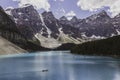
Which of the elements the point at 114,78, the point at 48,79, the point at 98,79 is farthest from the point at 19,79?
the point at 114,78

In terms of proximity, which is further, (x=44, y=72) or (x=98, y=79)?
(x=44, y=72)

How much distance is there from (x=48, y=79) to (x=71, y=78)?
369 inches

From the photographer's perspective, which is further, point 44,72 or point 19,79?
point 44,72

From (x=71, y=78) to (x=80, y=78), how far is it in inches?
134

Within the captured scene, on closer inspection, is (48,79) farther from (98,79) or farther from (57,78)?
(98,79)

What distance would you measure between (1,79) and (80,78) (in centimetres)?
2904

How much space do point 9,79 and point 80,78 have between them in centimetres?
2617

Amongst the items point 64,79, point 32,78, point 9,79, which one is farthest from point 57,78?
point 9,79

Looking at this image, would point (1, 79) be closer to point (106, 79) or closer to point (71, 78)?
point (71, 78)

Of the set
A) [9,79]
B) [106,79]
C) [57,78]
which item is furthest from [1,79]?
[106,79]

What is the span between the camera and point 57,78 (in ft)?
344

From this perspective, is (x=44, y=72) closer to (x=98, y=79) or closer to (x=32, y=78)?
(x=32, y=78)

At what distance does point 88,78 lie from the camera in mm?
105125

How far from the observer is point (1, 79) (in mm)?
103375
